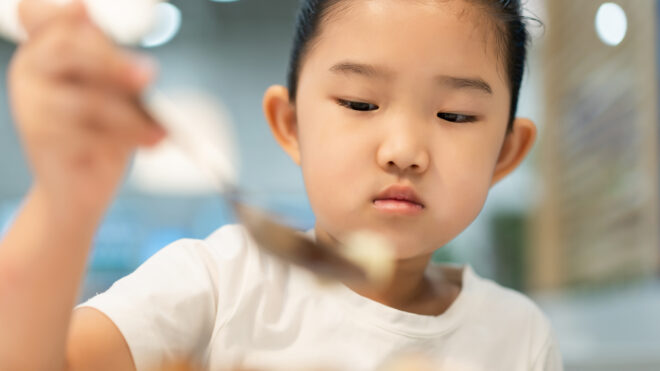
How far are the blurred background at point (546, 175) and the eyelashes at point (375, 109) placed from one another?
7cm

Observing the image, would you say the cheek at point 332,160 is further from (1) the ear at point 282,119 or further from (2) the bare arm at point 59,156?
(2) the bare arm at point 59,156

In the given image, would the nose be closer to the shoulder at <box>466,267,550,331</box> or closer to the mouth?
the mouth

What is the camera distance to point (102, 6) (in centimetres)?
37

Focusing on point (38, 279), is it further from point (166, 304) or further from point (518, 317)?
point (518, 317)

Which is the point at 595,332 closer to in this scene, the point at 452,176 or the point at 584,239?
the point at 584,239

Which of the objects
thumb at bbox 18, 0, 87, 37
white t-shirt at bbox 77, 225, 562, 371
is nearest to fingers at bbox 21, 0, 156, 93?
thumb at bbox 18, 0, 87, 37

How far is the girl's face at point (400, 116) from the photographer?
37 centimetres

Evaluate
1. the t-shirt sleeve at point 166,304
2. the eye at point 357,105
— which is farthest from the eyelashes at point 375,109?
the t-shirt sleeve at point 166,304

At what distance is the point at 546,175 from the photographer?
106 cm

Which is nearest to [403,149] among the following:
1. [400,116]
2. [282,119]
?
[400,116]

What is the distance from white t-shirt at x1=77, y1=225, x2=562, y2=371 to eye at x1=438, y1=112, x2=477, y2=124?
0.35ft

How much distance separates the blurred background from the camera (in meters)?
0.40

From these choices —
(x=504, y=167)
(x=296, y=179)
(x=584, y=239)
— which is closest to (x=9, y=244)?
(x=296, y=179)

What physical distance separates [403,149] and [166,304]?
16 cm
